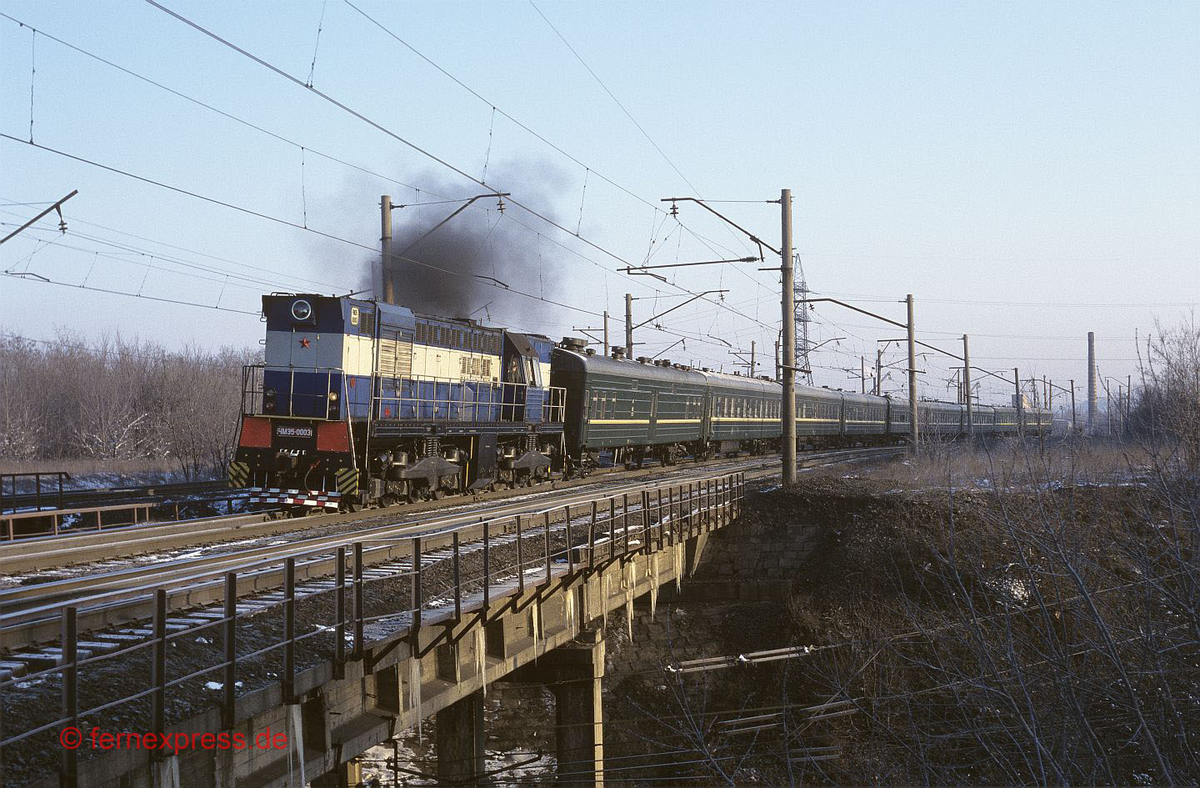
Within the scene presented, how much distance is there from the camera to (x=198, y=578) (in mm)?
7281

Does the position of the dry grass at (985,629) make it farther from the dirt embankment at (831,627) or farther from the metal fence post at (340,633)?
the metal fence post at (340,633)

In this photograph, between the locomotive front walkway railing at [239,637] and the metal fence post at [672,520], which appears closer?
the locomotive front walkway railing at [239,637]

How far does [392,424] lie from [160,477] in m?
20.8

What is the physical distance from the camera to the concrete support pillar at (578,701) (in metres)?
15.4

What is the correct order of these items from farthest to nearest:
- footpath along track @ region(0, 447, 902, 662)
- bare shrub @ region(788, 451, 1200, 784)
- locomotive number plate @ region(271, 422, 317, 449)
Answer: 1. locomotive number plate @ region(271, 422, 317, 449)
2. bare shrub @ region(788, 451, 1200, 784)
3. footpath along track @ region(0, 447, 902, 662)

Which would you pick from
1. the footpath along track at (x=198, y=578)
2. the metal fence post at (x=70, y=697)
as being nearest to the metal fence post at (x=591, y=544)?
the footpath along track at (x=198, y=578)

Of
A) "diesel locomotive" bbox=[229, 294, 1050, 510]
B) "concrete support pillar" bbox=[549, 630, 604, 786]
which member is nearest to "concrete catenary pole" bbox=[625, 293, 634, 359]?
"diesel locomotive" bbox=[229, 294, 1050, 510]

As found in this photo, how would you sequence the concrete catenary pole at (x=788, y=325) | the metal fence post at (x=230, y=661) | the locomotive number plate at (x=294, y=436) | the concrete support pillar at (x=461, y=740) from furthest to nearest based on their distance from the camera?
the concrete catenary pole at (x=788, y=325) < the locomotive number plate at (x=294, y=436) < the concrete support pillar at (x=461, y=740) < the metal fence post at (x=230, y=661)

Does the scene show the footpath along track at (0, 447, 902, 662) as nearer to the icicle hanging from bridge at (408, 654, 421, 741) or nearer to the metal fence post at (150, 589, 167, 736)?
the metal fence post at (150, 589, 167, 736)

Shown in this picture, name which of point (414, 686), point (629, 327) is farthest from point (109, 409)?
point (414, 686)

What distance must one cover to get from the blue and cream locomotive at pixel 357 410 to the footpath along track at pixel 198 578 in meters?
1.40

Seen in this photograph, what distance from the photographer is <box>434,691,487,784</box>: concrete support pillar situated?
1360 cm

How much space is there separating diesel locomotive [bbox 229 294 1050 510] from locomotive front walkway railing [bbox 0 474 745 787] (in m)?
4.92

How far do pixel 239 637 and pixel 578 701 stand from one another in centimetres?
827
